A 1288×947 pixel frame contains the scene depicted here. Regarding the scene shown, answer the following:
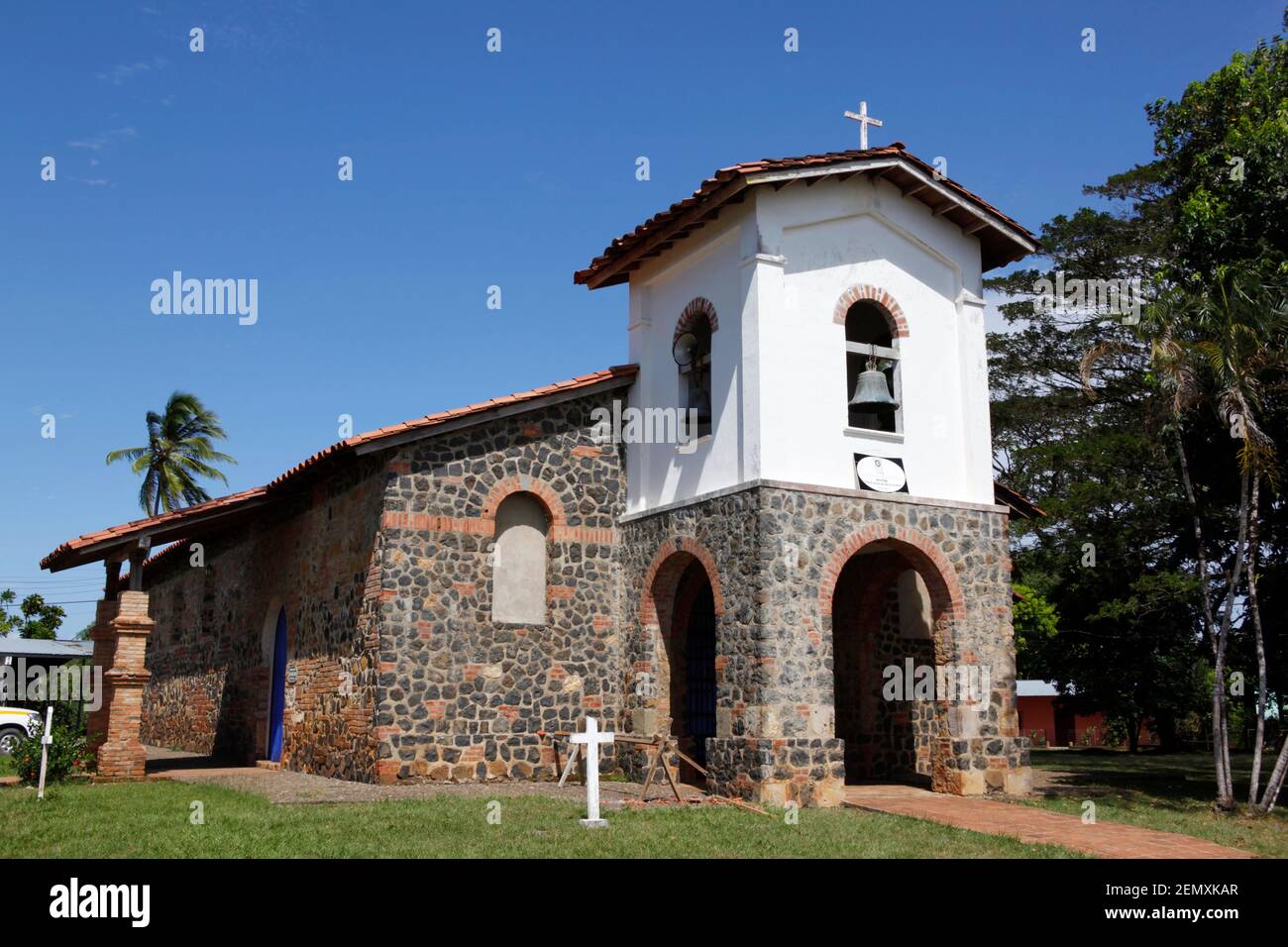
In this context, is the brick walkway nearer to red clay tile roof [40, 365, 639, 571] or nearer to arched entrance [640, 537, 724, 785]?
arched entrance [640, 537, 724, 785]

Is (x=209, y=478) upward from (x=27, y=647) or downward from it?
upward

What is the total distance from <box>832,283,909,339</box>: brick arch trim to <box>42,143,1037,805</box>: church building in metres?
0.04

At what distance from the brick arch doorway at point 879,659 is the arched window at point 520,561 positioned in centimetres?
445

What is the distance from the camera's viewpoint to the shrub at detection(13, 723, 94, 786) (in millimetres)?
15492

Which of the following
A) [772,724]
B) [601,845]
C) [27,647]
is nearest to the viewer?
[601,845]

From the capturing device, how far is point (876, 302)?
15812 millimetres

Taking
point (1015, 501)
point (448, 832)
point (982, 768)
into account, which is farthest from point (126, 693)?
point (1015, 501)

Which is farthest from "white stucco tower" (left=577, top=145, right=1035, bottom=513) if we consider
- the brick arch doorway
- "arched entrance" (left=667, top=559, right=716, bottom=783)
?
the brick arch doorway

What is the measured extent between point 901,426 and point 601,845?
7939mm

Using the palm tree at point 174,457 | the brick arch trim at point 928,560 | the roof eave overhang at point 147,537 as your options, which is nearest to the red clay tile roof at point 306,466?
the roof eave overhang at point 147,537
